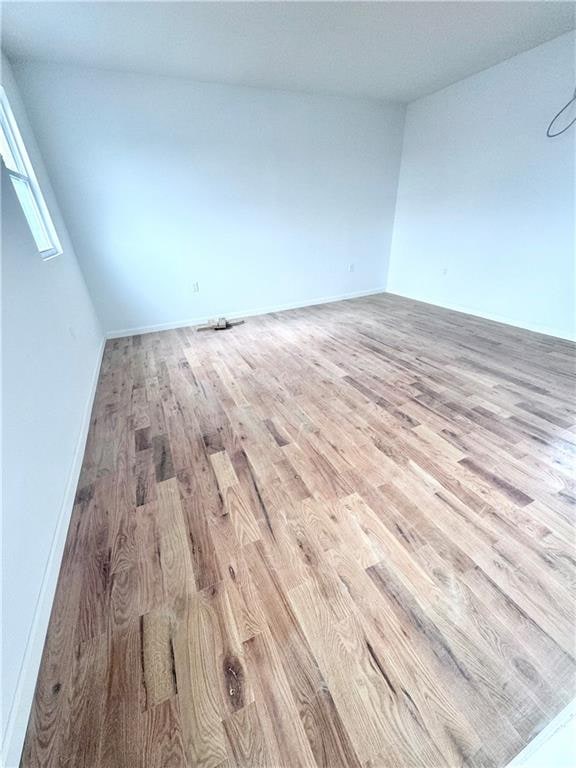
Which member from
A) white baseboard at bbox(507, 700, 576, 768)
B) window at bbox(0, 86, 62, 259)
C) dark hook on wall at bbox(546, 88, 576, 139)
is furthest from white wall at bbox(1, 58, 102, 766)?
dark hook on wall at bbox(546, 88, 576, 139)

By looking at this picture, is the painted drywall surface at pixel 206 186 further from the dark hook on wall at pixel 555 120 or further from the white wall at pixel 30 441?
the dark hook on wall at pixel 555 120

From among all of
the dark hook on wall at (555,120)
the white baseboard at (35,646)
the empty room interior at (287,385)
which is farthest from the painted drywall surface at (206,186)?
the white baseboard at (35,646)

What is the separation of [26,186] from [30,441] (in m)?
2.25

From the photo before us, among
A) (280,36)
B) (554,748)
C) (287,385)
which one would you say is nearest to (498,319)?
(287,385)

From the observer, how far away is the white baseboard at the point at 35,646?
0.71 meters

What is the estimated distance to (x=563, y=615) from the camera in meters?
0.94

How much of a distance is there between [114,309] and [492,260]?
4469 mm

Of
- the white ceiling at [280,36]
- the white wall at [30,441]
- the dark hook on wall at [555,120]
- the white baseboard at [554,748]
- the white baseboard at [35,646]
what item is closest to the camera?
the white baseboard at [554,748]

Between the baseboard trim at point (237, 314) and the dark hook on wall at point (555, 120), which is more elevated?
the dark hook on wall at point (555, 120)

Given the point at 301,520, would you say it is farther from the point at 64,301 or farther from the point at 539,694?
the point at 64,301

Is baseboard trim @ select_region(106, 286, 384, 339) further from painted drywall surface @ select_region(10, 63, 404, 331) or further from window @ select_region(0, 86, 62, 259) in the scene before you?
window @ select_region(0, 86, 62, 259)

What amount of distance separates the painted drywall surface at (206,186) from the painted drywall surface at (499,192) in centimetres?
65

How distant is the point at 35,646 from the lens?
2.89 feet

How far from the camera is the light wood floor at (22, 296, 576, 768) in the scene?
0.74m
